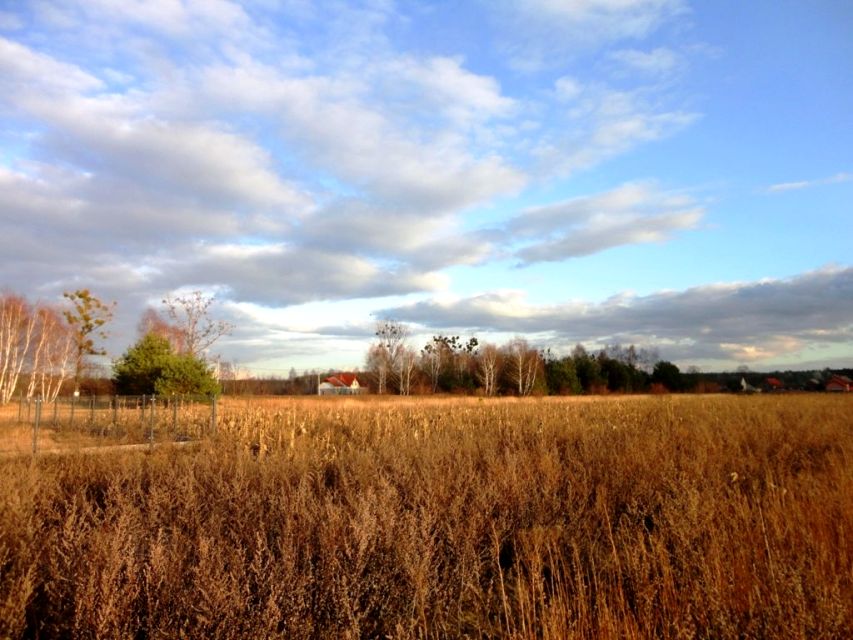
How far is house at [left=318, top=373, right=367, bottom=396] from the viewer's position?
8858 centimetres

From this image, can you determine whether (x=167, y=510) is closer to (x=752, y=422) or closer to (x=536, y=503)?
(x=536, y=503)

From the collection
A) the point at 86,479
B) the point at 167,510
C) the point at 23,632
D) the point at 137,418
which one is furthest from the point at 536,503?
the point at 137,418

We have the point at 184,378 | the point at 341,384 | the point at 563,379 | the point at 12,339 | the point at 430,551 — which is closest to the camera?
the point at 430,551

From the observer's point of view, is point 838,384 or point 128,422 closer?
point 128,422

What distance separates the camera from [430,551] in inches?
190

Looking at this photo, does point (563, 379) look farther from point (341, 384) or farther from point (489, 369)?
point (341, 384)

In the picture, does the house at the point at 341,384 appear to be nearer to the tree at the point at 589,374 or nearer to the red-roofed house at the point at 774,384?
the tree at the point at 589,374

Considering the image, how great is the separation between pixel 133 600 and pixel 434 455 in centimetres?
632

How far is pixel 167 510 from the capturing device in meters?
7.07

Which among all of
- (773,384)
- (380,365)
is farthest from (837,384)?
(380,365)

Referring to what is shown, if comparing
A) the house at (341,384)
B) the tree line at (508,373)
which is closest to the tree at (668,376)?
the tree line at (508,373)

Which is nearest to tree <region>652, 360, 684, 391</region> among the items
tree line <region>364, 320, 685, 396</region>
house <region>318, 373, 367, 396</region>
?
tree line <region>364, 320, 685, 396</region>

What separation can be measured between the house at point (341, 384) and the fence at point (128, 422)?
63.1 m

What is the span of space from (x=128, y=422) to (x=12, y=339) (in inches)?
1255
